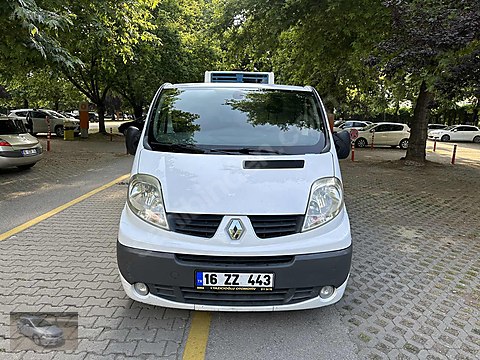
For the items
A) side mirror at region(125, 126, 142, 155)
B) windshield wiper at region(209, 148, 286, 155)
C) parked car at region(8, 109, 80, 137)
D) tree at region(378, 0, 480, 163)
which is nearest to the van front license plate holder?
windshield wiper at region(209, 148, 286, 155)

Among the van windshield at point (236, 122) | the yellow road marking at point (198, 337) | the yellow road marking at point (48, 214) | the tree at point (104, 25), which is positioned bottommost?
the yellow road marking at point (48, 214)

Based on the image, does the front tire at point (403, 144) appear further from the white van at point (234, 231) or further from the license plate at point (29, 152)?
the white van at point (234, 231)

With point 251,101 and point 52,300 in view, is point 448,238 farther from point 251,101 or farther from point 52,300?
point 52,300

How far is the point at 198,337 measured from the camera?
2.86 meters

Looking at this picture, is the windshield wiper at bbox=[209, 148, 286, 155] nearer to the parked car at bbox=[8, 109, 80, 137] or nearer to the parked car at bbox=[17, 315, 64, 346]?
the parked car at bbox=[17, 315, 64, 346]

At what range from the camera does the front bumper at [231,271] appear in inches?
105

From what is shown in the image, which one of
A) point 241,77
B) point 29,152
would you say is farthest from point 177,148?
point 29,152

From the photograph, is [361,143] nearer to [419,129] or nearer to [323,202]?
[419,129]

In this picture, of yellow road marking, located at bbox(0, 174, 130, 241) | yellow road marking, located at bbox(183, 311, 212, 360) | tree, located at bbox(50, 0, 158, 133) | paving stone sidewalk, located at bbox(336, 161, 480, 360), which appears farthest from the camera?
tree, located at bbox(50, 0, 158, 133)

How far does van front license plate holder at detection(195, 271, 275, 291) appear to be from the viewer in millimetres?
2660

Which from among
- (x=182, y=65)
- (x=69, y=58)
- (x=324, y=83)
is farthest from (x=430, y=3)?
(x=182, y=65)

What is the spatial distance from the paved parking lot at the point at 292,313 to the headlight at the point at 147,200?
35.9 inches

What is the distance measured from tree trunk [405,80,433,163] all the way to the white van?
1130 cm

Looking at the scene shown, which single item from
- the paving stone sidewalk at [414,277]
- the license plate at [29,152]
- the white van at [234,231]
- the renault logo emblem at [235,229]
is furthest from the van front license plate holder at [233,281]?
the license plate at [29,152]
